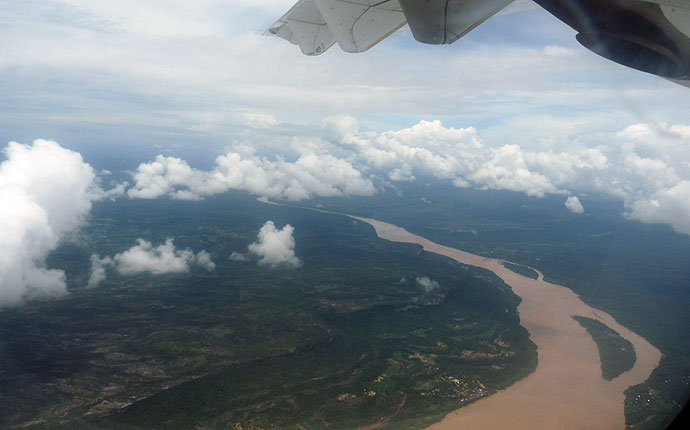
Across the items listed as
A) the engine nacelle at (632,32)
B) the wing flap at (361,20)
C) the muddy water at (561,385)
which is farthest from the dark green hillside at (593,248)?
the wing flap at (361,20)

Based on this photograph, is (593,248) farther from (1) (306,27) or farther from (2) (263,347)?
(1) (306,27)

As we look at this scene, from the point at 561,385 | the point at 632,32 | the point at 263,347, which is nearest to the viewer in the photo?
the point at 632,32

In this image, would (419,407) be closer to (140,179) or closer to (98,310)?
(98,310)

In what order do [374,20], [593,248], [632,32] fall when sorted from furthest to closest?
[593,248] < [374,20] < [632,32]

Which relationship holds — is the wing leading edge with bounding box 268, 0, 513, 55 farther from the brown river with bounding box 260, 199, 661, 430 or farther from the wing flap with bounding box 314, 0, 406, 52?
the brown river with bounding box 260, 199, 661, 430

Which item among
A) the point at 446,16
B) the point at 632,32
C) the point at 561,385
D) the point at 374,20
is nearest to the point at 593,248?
the point at 561,385

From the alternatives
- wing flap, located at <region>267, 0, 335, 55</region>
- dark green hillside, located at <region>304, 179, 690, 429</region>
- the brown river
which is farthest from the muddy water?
wing flap, located at <region>267, 0, 335, 55</region>

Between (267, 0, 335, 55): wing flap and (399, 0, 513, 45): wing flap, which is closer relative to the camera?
(399, 0, 513, 45): wing flap

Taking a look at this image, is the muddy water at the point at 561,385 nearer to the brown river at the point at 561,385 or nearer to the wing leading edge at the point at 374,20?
the brown river at the point at 561,385
